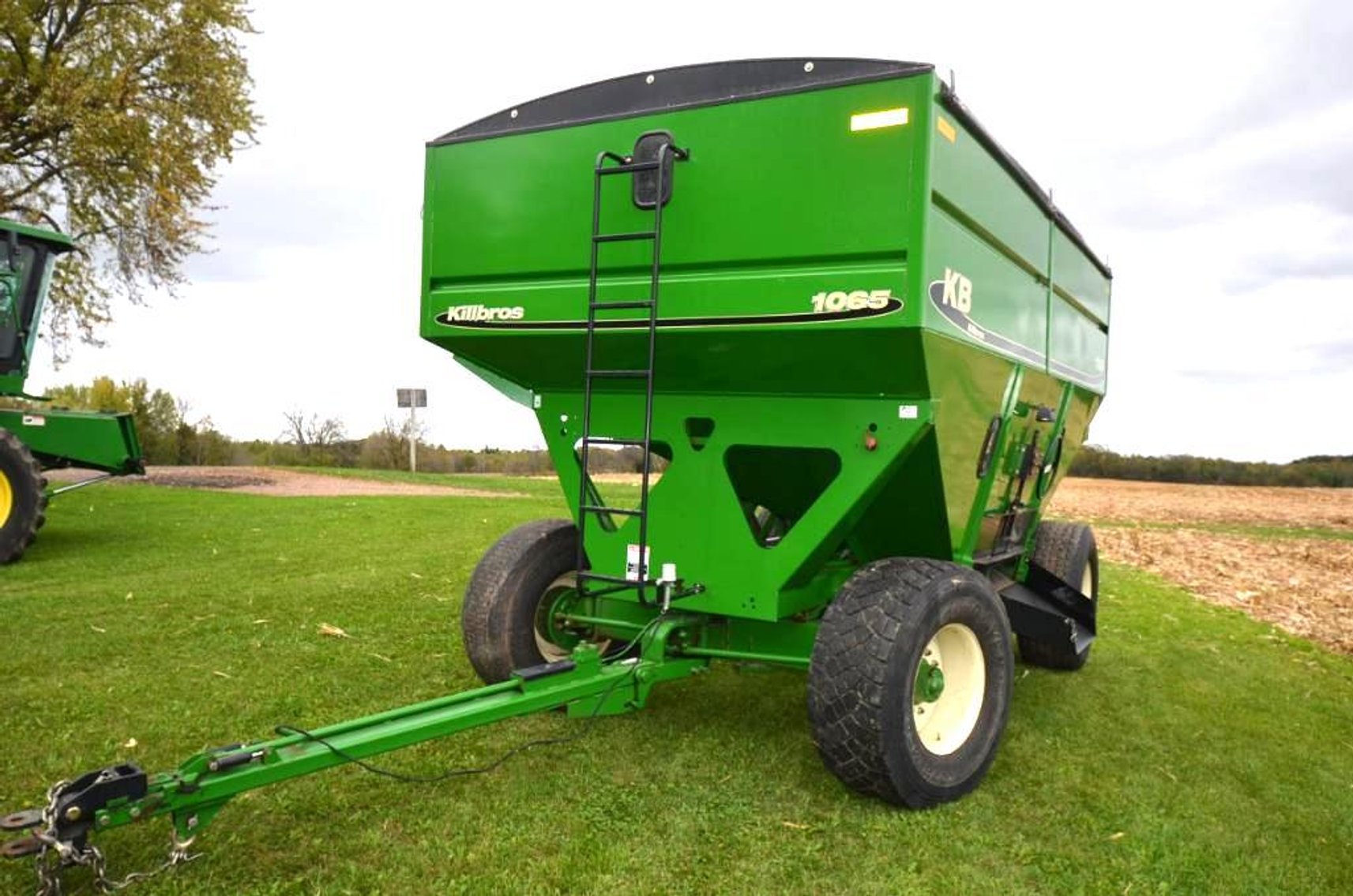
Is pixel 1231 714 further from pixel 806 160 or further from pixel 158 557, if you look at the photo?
pixel 158 557

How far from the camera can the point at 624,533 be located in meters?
4.58

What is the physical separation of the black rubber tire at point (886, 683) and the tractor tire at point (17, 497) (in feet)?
25.8

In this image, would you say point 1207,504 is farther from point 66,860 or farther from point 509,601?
point 66,860

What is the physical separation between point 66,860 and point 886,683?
2493mm

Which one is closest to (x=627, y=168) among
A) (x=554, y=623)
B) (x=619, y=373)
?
(x=619, y=373)

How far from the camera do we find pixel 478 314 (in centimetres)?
457

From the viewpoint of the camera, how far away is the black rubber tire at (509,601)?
459 cm

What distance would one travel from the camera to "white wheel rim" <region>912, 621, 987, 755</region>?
397 centimetres

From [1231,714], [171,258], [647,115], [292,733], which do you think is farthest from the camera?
[171,258]

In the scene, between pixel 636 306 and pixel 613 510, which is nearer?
pixel 636 306

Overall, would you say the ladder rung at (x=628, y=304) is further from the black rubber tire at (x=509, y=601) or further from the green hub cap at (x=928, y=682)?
the green hub cap at (x=928, y=682)

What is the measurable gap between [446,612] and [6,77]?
16.8 meters

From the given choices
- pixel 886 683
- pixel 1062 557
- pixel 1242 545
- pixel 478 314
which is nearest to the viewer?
pixel 886 683

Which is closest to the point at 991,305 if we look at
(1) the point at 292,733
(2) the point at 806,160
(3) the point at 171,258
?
(2) the point at 806,160
